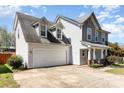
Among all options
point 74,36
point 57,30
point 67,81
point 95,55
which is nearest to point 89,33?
point 74,36

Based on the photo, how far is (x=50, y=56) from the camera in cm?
1803

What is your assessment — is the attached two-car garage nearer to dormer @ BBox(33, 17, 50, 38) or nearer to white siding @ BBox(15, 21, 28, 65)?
white siding @ BBox(15, 21, 28, 65)

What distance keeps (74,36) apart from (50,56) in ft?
14.6

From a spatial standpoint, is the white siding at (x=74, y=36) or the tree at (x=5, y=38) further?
the tree at (x=5, y=38)

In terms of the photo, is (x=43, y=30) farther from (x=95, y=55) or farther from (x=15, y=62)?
(x=95, y=55)

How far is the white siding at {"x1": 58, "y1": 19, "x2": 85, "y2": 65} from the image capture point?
19.6 metres

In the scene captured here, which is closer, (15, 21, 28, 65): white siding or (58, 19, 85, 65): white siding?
(15, 21, 28, 65): white siding

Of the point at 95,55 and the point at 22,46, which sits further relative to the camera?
the point at 95,55

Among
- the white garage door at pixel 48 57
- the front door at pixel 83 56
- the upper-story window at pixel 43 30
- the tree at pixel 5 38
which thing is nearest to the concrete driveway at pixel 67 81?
the white garage door at pixel 48 57

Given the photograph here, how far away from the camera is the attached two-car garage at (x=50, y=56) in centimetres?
1658

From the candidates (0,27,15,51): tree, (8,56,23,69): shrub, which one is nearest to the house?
(8,56,23,69): shrub

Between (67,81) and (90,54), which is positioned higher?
→ (90,54)

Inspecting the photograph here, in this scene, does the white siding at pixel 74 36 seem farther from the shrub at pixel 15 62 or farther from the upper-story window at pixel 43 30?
the shrub at pixel 15 62

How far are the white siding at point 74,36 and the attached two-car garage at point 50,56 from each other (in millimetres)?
1084
